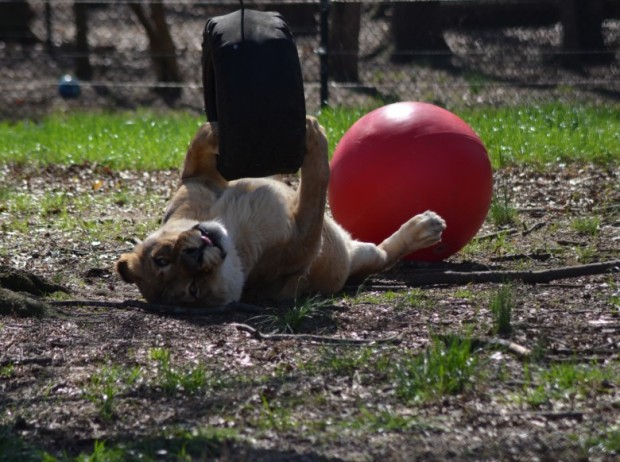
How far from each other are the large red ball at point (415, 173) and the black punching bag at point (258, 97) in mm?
1171

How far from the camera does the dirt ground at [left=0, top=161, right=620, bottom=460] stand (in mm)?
3572

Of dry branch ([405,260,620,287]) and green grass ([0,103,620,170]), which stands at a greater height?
dry branch ([405,260,620,287])

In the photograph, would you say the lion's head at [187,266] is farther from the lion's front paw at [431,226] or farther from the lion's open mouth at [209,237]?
the lion's front paw at [431,226]

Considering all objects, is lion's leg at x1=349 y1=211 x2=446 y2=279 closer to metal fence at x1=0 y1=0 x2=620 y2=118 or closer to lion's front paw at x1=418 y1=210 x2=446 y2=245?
lion's front paw at x1=418 y1=210 x2=446 y2=245

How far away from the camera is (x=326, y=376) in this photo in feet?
13.8

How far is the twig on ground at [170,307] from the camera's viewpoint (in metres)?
5.38

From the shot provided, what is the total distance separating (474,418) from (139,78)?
14282mm

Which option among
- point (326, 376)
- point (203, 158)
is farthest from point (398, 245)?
point (326, 376)

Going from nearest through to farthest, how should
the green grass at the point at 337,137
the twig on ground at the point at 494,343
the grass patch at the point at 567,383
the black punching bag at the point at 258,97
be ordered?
the grass patch at the point at 567,383
the twig on ground at the point at 494,343
the black punching bag at the point at 258,97
the green grass at the point at 337,137

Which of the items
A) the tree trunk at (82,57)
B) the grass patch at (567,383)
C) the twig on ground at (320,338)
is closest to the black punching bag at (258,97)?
the twig on ground at (320,338)

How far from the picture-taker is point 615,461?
3314 millimetres

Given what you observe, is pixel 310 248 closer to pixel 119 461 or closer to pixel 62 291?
pixel 62 291

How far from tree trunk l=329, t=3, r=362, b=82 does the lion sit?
7932 mm

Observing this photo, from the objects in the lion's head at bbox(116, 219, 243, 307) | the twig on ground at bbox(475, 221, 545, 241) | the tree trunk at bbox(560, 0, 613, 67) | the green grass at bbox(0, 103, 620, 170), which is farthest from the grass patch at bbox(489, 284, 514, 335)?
the tree trunk at bbox(560, 0, 613, 67)
